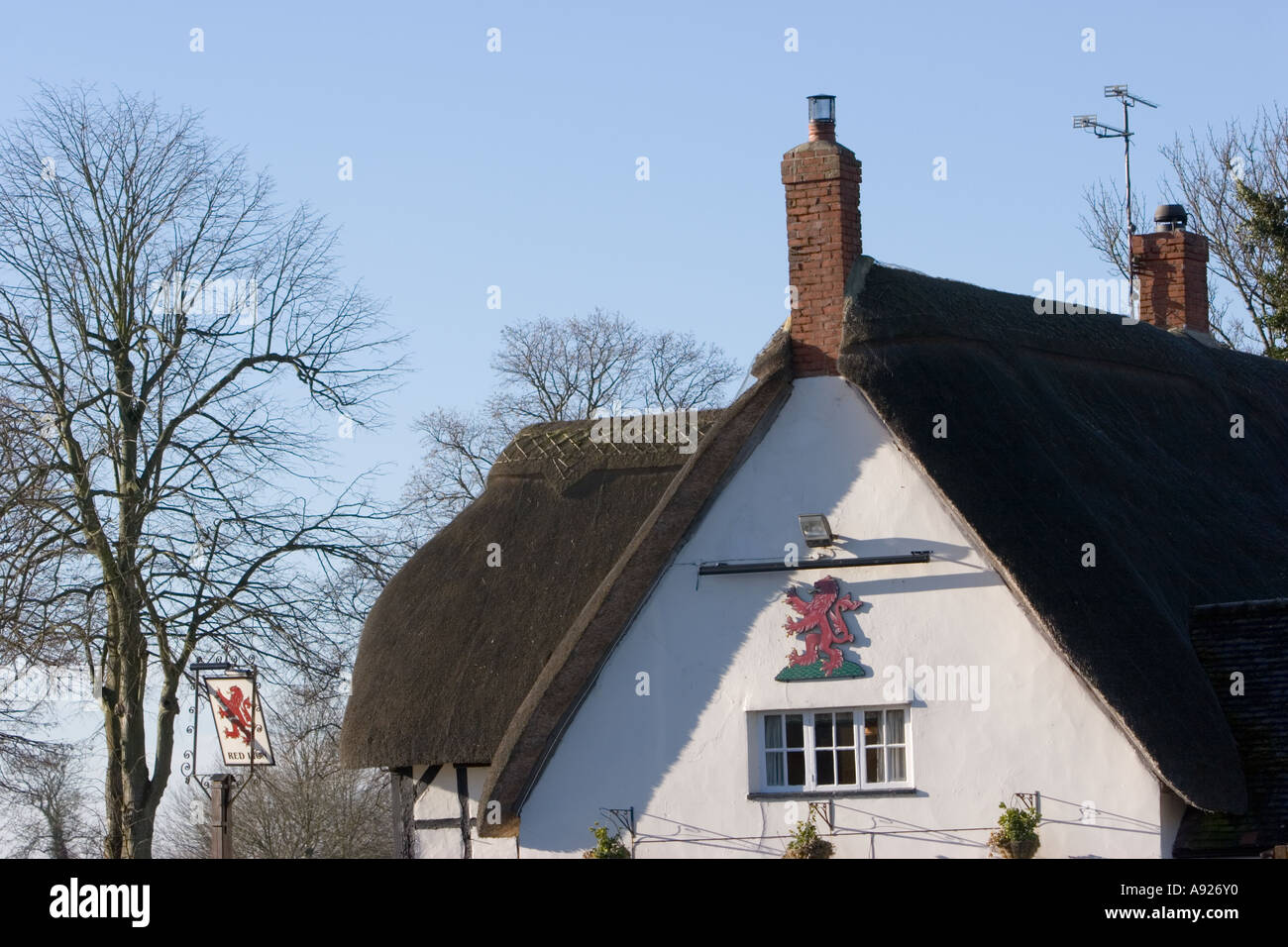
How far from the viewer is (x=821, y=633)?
1393 cm

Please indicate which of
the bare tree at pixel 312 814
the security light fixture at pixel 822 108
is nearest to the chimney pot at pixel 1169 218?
the security light fixture at pixel 822 108

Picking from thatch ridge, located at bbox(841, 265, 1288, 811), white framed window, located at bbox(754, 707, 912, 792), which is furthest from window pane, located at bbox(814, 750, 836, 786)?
thatch ridge, located at bbox(841, 265, 1288, 811)

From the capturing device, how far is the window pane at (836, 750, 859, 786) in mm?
13859

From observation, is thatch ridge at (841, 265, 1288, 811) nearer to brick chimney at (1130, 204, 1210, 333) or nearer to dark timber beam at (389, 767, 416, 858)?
brick chimney at (1130, 204, 1210, 333)

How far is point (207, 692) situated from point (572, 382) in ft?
92.4

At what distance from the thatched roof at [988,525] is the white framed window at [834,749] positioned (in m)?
1.55

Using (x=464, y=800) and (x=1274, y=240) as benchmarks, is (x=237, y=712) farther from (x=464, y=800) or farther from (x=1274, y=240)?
(x=1274, y=240)

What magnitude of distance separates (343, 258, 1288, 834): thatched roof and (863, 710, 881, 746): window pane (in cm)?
161

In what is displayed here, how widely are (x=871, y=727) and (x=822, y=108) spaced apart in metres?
5.53

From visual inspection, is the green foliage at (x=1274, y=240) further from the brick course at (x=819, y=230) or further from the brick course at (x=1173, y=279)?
the brick course at (x=819, y=230)

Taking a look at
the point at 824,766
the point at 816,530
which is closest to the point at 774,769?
the point at 824,766

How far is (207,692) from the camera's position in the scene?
14016 millimetres

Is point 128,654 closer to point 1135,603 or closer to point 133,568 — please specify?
point 133,568
